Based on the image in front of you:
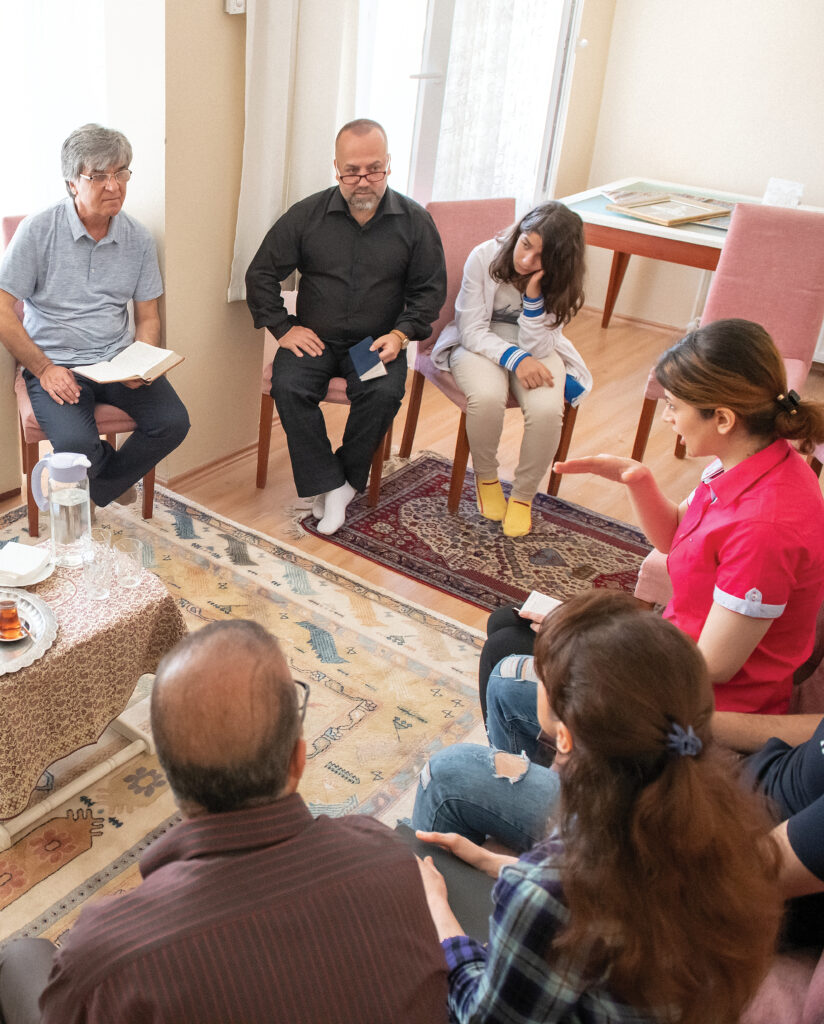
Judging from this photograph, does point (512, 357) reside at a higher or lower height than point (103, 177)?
lower

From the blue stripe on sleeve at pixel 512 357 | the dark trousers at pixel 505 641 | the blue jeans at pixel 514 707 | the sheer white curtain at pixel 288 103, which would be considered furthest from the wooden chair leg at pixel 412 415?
the blue jeans at pixel 514 707

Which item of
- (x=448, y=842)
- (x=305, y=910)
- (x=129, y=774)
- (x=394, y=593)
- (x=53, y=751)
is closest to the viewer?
(x=305, y=910)

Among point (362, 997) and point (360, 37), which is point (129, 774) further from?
point (360, 37)

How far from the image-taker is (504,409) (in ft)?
10.3

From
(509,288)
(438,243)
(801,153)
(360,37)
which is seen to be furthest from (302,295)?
(801,153)

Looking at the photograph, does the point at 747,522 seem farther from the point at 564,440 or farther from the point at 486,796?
the point at 564,440

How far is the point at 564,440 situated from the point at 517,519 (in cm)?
43

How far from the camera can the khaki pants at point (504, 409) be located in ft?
10.3

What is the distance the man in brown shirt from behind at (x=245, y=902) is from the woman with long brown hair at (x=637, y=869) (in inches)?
4.5

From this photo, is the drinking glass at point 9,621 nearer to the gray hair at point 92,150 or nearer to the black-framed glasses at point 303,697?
the black-framed glasses at point 303,697

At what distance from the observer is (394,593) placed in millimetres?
2854

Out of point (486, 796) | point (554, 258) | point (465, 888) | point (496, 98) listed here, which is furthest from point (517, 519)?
point (496, 98)

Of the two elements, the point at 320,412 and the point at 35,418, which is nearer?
the point at 35,418

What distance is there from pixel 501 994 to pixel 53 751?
1189mm
